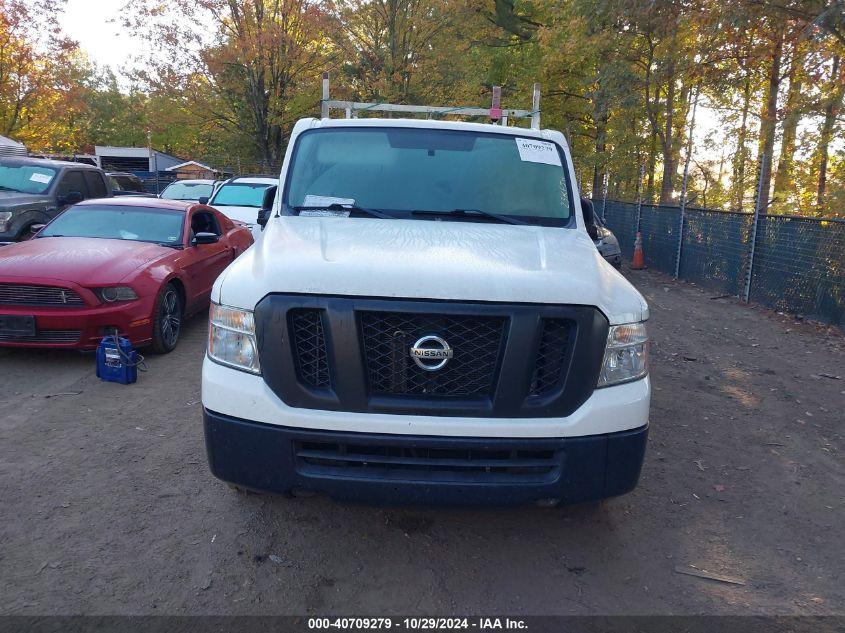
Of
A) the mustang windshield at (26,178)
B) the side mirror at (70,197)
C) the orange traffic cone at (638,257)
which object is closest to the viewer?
the mustang windshield at (26,178)

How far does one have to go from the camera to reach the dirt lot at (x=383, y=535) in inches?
116

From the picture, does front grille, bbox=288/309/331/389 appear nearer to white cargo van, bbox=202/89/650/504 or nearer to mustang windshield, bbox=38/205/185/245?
white cargo van, bbox=202/89/650/504

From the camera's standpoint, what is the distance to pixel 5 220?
9.81 meters

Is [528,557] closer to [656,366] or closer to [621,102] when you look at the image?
[656,366]

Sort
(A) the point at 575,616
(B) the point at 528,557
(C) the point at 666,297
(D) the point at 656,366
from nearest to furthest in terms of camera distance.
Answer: (A) the point at 575,616 < (B) the point at 528,557 < (D) the point at 656,366 < (C) the point at 666,297

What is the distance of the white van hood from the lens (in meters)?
2.82

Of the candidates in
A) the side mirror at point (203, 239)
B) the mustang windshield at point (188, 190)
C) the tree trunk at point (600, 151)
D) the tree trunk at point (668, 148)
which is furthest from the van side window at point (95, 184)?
the tree trunk at point (600, 151)

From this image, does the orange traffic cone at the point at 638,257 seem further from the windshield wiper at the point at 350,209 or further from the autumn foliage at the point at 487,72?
the windshield wiper at the point at 350,209

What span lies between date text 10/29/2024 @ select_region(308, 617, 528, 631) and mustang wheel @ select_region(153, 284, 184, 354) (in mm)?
4403

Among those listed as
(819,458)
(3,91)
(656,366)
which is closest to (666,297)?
(656,366)

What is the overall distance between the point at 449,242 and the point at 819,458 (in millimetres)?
3290

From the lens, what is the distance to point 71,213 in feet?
24.9

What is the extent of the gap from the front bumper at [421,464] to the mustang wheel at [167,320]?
3.92m

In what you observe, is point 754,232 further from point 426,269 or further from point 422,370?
point 422,370
